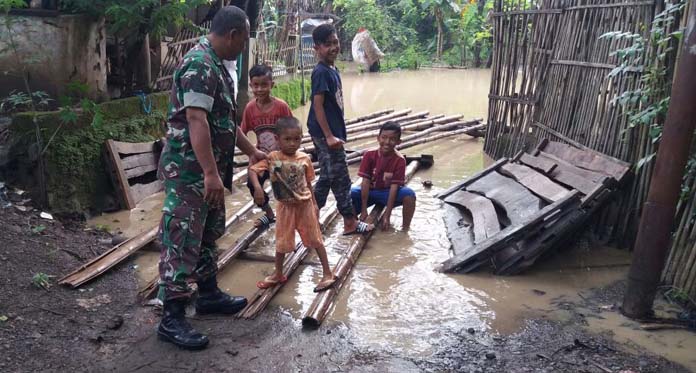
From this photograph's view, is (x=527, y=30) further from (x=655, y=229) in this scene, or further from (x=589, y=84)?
(x=655, y=229)

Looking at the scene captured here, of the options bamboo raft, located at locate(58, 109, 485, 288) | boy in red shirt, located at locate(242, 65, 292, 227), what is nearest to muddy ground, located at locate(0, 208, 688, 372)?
bamboo raft, located at locate(58, 109, 485, 288)

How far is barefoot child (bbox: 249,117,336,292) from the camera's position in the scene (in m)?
3.93

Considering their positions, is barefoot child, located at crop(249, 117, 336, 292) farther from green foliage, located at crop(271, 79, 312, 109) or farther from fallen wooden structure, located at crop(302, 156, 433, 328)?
green foliage, located at crop(271, 79, 312, 109)

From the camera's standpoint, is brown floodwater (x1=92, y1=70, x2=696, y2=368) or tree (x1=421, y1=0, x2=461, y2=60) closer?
brown floodwater (x1=92, y1=70, x2=696, y2=368)

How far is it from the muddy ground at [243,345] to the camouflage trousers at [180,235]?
386 mm

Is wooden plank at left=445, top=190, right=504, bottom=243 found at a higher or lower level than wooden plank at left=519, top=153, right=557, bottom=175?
lower

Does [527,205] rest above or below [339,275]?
above

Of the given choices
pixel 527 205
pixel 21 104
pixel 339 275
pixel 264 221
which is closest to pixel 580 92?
pixel 527 205

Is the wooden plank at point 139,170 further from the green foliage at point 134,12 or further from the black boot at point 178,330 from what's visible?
the black boot at point 178,330

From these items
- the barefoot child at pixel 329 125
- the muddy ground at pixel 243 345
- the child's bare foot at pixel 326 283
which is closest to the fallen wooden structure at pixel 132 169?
the muddy ground at pixel 243 345

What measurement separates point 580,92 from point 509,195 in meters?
1.41

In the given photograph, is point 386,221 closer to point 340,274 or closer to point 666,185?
point 340,274

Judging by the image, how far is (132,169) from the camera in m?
6.22

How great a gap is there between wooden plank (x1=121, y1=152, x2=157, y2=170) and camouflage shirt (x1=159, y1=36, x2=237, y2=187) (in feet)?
10.1
